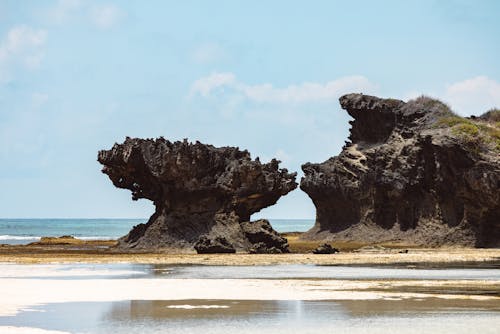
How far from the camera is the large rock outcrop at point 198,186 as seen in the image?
6134cm

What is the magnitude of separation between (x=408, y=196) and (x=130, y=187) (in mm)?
22615

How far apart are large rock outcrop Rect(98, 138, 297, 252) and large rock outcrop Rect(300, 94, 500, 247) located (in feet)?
42.0

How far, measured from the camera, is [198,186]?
Answer: 62.1 meters

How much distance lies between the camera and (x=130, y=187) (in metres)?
67.0

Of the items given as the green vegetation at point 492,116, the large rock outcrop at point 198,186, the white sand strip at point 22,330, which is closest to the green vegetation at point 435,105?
the green vegetation at point 492,116

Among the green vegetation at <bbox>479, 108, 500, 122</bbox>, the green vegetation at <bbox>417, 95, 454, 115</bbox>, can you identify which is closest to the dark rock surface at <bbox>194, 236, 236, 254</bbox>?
the green vegetation at <bbox>417, 95, 454, 115</bbox>

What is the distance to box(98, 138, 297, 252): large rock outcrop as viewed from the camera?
201ft

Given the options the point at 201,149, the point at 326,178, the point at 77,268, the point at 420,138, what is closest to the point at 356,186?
the point at 326,178

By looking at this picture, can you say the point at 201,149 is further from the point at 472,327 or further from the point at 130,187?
the point at 472,327

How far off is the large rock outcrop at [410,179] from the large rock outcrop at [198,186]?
12.8 m

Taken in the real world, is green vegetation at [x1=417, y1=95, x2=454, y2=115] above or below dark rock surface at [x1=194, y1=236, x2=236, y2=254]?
above

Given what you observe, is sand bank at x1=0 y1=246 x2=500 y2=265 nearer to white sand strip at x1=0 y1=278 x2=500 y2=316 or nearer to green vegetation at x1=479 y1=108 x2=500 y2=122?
white sand strip at x1=0 y1=278 x2=500 y2=316

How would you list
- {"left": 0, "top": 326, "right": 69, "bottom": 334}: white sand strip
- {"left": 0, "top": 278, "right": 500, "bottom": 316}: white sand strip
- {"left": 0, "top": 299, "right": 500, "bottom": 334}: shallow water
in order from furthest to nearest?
{"left": 0, "top": 278, "right": 500, "bottom": 316}: white sand strip, {"left": 0, "top": 299, "right": 500, "bottom": 334}: shallow water, {"left": 0, "top": 326, "right": 69, "bottom": 334}: white sand strip

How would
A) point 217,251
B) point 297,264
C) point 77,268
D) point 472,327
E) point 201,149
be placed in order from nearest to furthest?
1. point 472,327
2. point 77,268
3. point 297,264
4. point 217,251
5. point 201,149
